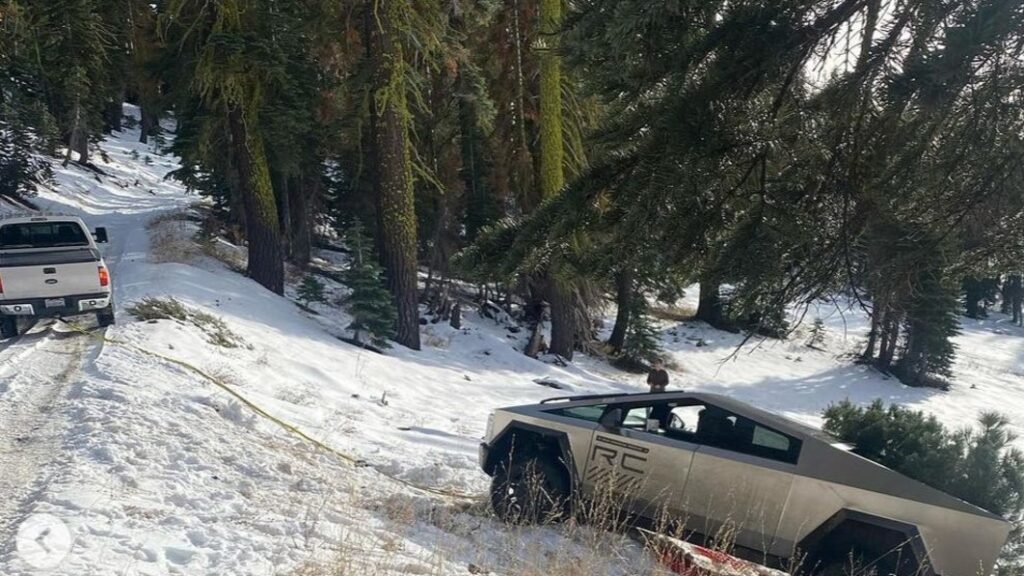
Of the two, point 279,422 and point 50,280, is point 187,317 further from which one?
point 279,422

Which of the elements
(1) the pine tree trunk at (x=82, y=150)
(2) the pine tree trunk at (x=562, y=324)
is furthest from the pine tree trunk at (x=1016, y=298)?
(1) the pine tree trunk at (x=82, y=150)

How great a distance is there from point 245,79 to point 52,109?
64.8 ft

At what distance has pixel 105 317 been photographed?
13195 mm

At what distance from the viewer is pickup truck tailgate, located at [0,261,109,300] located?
12625 millimetres

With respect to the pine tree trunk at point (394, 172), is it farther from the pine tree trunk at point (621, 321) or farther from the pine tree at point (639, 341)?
the pine tree trunk at point (621, 321)

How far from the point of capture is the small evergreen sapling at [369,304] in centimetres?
1703

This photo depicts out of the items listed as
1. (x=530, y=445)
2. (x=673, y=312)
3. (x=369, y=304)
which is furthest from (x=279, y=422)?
(x=673, y=312)

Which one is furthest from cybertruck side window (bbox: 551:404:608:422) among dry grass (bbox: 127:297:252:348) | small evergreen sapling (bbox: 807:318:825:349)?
dry grass (bbox: 127:297:252:348)

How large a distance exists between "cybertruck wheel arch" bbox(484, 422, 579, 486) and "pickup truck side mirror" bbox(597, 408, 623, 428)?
382mm

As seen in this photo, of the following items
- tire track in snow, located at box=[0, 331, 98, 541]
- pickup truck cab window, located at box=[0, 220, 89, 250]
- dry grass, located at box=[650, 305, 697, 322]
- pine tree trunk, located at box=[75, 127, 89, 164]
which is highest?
pine tree trunk, located at box=[75, 127, 89, 164]

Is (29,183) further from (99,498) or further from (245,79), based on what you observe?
(99,498)

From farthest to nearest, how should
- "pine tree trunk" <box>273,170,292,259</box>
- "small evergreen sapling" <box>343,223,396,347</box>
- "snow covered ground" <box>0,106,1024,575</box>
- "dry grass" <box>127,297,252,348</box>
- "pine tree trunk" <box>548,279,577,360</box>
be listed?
"pine tree trunk" <box>273,170,292,259</box>, "pine tree trunk" <box>548,279,577,360</box>, "small evergreen sapling" <box>343,223,396,347</box>, "dry grass" <box>127,297,252,348</box>, "snow covered ground" <box>0,106,1024,575</box>

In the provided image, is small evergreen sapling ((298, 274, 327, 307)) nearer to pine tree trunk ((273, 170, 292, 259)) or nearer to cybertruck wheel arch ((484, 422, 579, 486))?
pine tree trunk ((273, 170, 292, 259))

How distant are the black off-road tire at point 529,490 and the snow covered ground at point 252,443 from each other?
0.80ft
